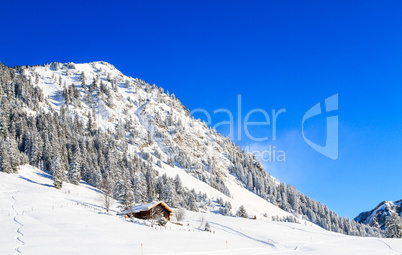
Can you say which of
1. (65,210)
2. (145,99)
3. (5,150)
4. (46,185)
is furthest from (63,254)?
(145,99)

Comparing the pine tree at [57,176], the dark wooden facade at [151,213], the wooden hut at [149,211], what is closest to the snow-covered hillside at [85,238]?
the wooden hut at [149,211]

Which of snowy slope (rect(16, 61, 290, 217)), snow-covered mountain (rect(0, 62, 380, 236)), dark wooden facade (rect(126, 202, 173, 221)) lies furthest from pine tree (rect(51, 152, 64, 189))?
snowy slope (rect(16, 61, 290, 217))

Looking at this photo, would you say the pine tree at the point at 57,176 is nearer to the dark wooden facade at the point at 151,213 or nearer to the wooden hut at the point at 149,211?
the wooden hut at the point at 149,211

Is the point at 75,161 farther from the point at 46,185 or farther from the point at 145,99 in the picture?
the point at 145,99

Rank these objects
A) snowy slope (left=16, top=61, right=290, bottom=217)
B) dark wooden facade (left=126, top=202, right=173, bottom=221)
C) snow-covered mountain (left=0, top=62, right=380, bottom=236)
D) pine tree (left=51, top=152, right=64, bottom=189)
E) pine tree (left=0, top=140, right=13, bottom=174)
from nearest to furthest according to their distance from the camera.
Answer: dark wooden facade (left=126, top=202, right=173, bottom=221) < pine tree (left=0, top=140, right=13, bottom=174) < pine tree (left=51, top=152, right=64, bottom=189) < snow-covered mountain (left=0, top=62, right=380, bottom=236) < snowy slope (left=16, top=61, right=290, bottom=217)

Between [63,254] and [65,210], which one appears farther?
[65,210]

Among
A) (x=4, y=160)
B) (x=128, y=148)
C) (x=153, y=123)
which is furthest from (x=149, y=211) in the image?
(x=153, y=123)

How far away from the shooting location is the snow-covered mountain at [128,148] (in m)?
74.4

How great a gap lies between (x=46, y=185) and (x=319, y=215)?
12364 centimetres

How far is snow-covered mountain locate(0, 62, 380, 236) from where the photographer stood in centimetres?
7438

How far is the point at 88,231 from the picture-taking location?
81.0 ft

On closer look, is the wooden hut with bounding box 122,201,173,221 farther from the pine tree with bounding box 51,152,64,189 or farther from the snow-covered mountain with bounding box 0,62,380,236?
the pine tree with bounding box 51,152,64,189

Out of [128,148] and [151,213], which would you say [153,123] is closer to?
[128,148]

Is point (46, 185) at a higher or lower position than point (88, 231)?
higher
